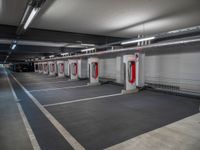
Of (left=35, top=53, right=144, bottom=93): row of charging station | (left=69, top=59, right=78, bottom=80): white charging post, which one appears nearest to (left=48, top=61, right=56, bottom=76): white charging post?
(left=35, top=53, right=144, bottom=93): row of charging station

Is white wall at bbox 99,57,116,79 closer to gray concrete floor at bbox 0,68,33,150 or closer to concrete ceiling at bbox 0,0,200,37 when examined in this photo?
concrete ceiling at bbox 0,0,200,37

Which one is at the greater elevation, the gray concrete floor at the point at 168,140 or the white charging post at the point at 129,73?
the white charging post at the point at 129,73

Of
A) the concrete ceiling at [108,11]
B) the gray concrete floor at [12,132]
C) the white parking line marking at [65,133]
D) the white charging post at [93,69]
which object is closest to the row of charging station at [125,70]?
the white charging post at [93,69]

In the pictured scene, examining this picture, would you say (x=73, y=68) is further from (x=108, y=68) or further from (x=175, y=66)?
(x=175, y=66)

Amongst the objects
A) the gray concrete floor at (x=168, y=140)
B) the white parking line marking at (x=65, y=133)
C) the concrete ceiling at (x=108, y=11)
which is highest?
the concrete ceiling at (x=108, y=11)

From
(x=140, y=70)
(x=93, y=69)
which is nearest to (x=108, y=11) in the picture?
(x=140, y=70)

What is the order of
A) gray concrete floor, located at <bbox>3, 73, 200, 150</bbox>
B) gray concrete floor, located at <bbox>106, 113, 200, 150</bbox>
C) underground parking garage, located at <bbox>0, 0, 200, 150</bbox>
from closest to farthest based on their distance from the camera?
gray concrete floor, located at <bbox>106, 113, 200, 150</bbox>
gray concrete floor, located at <bbox>3, 73, 200, 150</bbox>
underground parking garage, located at <bbox>0, 0, 200, 150</bbox>

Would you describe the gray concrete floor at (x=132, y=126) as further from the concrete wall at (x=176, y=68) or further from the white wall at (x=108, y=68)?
the white wall at (x=108, y=68)

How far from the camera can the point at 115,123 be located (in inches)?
144

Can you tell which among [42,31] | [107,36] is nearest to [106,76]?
[107,36]

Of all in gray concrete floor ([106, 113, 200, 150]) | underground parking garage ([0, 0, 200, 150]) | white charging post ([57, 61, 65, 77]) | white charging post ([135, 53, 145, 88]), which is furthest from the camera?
white charging post ([57, 61, 65, 77])

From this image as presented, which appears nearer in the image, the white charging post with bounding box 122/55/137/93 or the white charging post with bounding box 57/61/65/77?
the white charging post with bounding box 122/55/137/93

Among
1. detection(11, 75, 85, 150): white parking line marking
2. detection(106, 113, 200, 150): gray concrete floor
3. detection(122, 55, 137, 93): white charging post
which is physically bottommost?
detection(11, 75, 85, 150): white parking line marking

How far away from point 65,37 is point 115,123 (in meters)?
5.29
